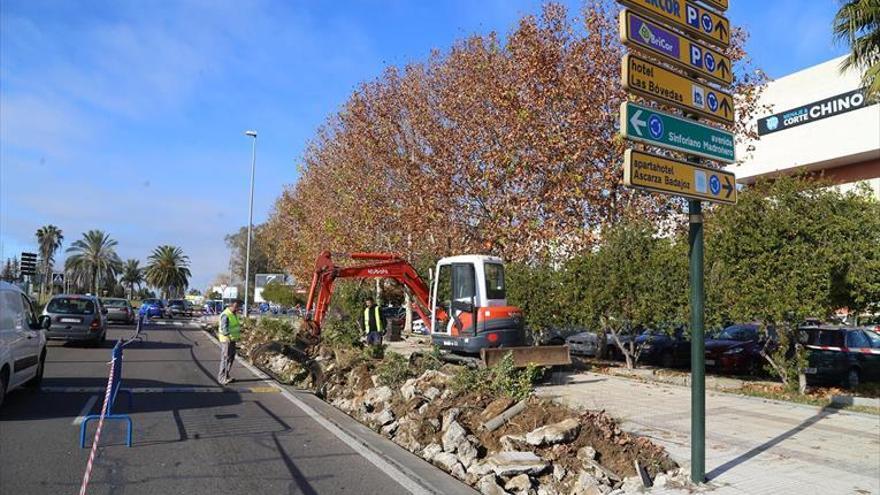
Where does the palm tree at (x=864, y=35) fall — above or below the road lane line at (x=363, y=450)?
above

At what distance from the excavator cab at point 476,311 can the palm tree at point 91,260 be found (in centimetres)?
8020

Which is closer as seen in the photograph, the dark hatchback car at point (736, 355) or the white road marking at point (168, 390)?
the white road marking at point (168, 390)

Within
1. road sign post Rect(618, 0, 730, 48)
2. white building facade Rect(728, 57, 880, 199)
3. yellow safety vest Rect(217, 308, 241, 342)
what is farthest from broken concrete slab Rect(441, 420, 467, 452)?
white building facade Rect(728, 57, 880, 199)

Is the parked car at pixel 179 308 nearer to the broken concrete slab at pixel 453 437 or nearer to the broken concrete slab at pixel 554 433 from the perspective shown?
the broken concrete slab at pixel 453 437

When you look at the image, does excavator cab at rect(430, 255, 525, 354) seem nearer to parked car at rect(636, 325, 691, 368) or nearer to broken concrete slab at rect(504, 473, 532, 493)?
parked car at rect(636, 325, 691, 368)

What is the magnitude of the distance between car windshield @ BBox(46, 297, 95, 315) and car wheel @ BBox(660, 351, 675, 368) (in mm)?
18093

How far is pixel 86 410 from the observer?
379 inches

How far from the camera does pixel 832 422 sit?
9.90 metres

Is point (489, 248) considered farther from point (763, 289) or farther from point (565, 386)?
point (763, 289)

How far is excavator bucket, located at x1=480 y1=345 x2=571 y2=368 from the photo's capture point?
1354cm

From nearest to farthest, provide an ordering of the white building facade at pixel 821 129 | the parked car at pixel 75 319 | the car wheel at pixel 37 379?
the car wheel at pixel 37 379 < the parked car at pixel 75 319 < the white building facade at pixel 821 129

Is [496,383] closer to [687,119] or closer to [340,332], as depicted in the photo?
[687,119]

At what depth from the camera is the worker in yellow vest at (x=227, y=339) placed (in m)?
13.1

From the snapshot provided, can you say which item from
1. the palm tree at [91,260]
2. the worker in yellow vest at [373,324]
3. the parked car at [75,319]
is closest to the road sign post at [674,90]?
the worker in yellow vest at [373,324]
